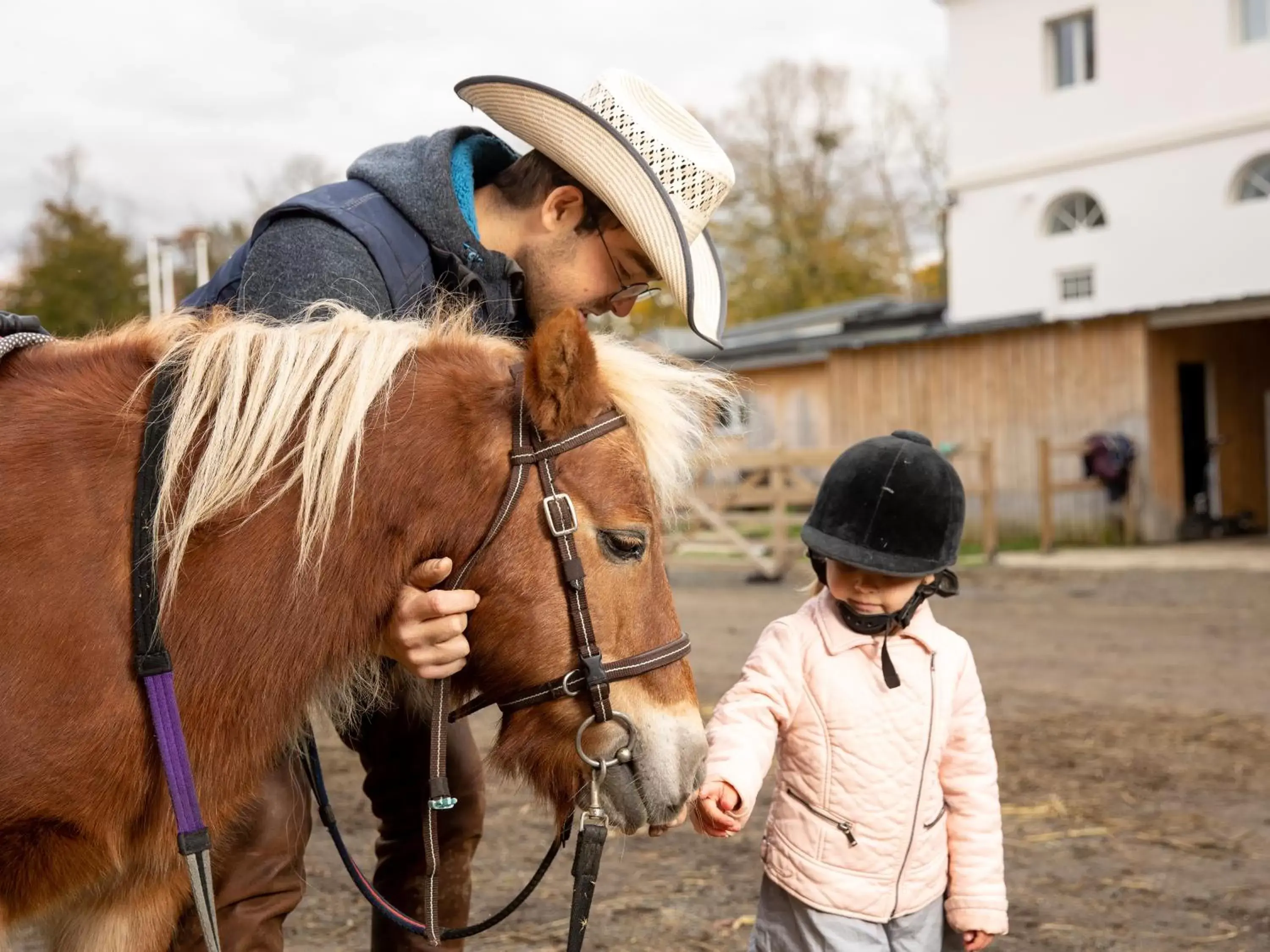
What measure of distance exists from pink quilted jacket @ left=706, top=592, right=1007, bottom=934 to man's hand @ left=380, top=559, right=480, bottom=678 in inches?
28.0

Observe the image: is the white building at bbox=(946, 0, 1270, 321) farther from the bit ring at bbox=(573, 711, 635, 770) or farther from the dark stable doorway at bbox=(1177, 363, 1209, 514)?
the bit ring at bbox=(573, 711, 635, 770)

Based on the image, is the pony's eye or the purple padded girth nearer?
the purple padded girth

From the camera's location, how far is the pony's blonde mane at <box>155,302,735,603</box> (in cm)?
189

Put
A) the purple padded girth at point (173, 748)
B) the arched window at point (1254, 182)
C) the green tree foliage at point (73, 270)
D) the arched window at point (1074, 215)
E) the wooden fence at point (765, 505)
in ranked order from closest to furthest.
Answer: the purple padded girth at point (173, 748), the wooden fence at point (765, 505), the arched window at point (1254, 182), the arched window at point (1074, 215), the green tree foliage at point (73, 270)

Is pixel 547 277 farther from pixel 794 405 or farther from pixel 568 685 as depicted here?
pixel 794 405

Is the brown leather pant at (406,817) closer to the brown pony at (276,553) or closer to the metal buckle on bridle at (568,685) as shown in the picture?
the brown pony at (276,553)

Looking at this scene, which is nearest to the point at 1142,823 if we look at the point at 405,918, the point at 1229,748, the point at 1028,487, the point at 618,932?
the point at 1229,748

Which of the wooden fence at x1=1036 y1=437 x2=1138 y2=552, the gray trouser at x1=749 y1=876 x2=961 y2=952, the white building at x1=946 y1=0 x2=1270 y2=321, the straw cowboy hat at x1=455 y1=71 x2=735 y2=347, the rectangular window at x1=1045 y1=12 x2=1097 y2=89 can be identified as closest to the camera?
the straw cowboy hat at x1=455 y1=71 x2=735 y2=347

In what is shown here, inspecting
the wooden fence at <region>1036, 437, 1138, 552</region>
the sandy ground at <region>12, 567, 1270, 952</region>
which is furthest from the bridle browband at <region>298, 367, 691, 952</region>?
the wooden fence at <region>1036, 437, 1138, 552</region>

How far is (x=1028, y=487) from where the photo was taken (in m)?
17.8

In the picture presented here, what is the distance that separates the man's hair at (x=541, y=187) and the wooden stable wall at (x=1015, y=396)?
47.8 feet

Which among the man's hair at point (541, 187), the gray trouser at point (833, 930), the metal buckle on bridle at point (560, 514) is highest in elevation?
the man's hair at point (541, 187)

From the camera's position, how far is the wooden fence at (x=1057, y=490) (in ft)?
50.8

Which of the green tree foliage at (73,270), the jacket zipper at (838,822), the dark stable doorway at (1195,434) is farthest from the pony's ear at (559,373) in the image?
the green tree foliage at (73,270)
